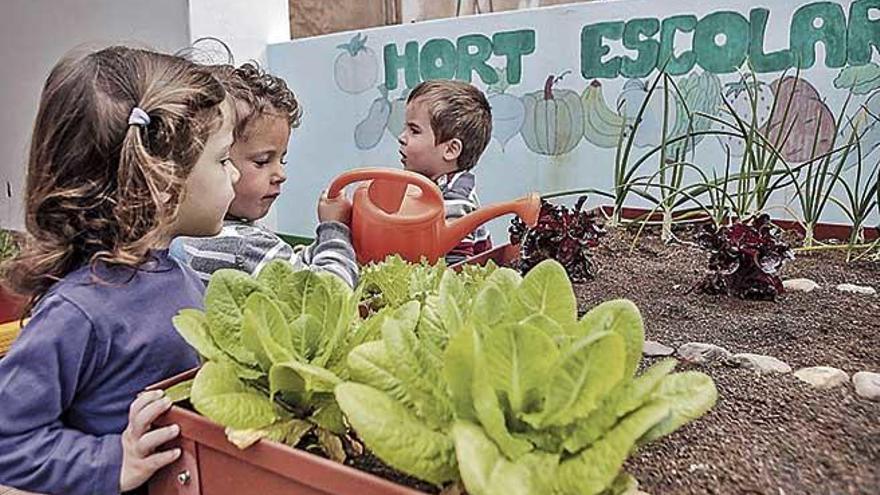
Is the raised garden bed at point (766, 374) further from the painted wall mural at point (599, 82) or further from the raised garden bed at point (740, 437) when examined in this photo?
the painted wall mural at point (599, 82)

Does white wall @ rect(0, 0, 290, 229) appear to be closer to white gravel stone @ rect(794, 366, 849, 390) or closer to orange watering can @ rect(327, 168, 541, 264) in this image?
orange watering can @ rect(327, 168, 541, 264)

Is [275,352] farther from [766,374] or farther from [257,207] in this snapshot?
[257,207]

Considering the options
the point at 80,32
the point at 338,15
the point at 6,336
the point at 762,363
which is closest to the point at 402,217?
the point at 762,363

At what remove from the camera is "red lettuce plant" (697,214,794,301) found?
2.65ft

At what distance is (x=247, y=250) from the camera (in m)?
0.91

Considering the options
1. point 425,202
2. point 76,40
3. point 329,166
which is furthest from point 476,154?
point 76,40

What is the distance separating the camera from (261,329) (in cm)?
42

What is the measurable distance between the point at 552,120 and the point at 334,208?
0.70 metres

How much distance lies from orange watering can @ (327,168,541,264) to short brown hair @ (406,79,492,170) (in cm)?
40

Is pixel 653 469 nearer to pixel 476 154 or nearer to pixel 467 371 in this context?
pixel 467 371

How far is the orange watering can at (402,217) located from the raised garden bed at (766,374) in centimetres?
11

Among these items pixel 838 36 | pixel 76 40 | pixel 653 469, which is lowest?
pixel 653 469

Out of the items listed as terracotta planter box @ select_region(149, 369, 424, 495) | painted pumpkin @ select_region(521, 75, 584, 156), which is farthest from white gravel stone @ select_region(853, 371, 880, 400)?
painted pumpkin @ select_region(521, 75, 584, 156)

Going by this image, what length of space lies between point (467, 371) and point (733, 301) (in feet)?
1.82
